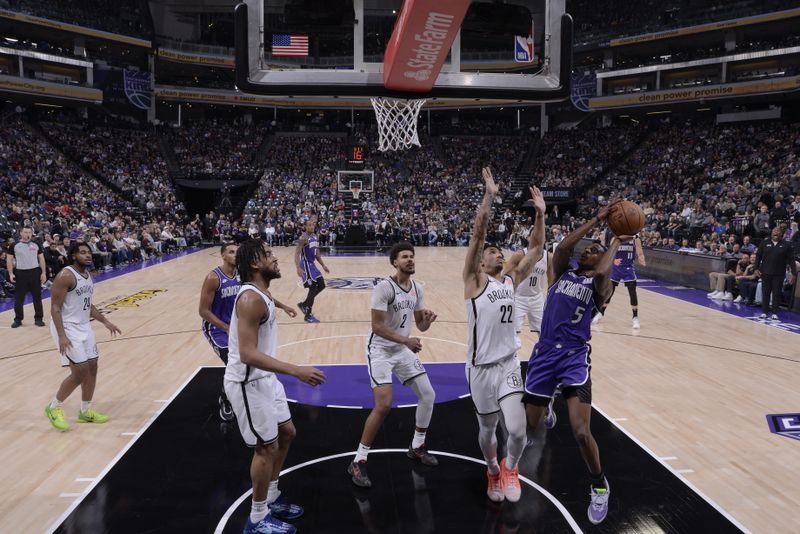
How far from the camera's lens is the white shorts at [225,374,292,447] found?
3.69 m

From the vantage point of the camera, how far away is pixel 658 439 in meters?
5.57

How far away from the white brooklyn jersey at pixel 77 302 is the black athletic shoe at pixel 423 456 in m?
3.31

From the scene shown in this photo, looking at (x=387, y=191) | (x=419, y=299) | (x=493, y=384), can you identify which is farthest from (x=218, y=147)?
(x=493, y=384)

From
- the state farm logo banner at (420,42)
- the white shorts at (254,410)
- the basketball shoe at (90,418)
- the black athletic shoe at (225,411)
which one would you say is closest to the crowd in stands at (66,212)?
the basketball shoe at (90,418)

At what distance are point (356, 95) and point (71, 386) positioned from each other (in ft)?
13.5

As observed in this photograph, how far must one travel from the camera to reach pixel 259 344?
12.5ft

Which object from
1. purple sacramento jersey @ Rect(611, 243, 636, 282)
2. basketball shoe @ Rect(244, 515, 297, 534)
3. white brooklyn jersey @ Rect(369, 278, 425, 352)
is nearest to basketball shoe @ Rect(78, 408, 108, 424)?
basketball shoe @ Rect(244, 515, 297, 534)

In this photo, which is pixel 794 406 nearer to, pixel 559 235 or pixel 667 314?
pixel 667 314

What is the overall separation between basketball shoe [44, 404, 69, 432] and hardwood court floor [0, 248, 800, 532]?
0.09 meters

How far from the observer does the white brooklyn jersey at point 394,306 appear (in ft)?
15.5

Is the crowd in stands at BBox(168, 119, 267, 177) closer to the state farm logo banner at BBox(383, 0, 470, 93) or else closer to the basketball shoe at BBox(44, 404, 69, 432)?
the state farm logo banner at BBox(383, 0, 470, 93)

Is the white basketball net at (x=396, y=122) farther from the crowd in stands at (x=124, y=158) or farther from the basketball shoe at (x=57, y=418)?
the crowd in stands at (x=124, y=158)

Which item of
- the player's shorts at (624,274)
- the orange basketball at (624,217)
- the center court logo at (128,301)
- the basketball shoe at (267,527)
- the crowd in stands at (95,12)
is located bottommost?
the basketball shoe at (267,527)

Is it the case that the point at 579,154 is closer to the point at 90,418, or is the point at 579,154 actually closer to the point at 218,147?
the point at 218,147
